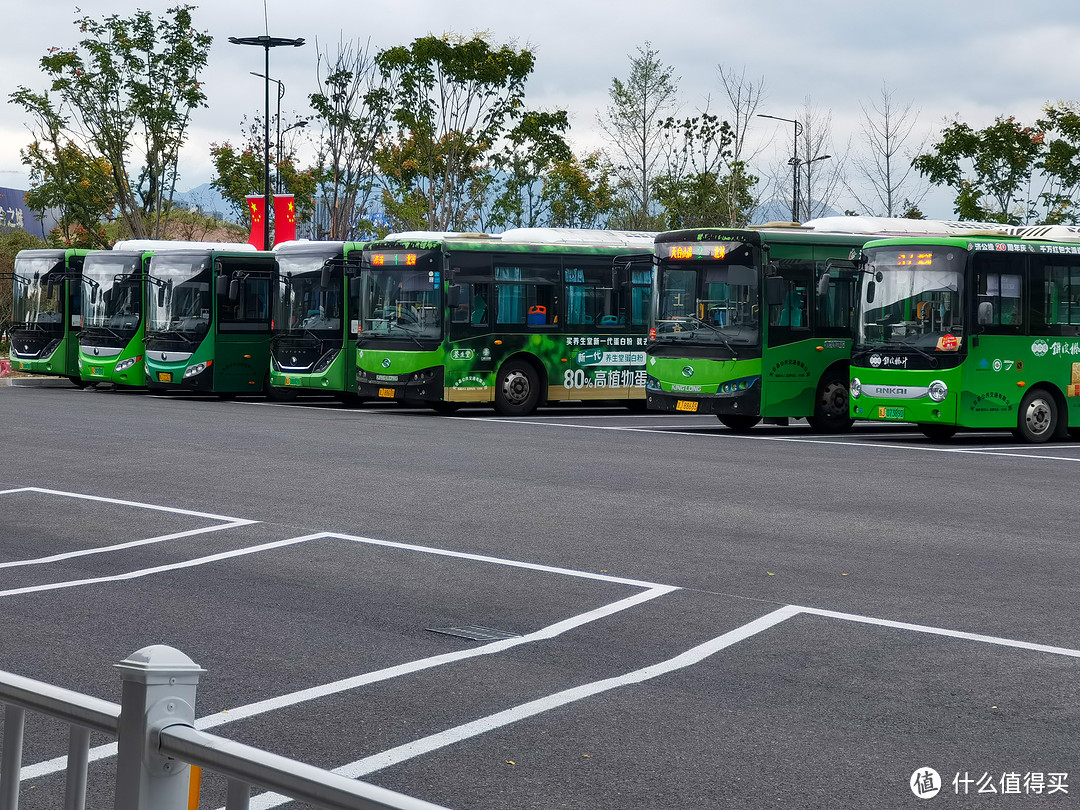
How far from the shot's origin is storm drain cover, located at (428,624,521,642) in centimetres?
755

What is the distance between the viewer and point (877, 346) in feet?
68.0

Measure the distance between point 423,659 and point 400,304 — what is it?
1887cm

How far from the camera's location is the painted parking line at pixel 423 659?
17.6 ft

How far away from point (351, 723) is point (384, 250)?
20680mm

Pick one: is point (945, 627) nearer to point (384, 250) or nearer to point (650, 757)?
point (650, 757)

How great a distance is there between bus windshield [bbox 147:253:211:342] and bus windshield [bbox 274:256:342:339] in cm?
177

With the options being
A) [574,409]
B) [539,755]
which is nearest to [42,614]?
[539,755]

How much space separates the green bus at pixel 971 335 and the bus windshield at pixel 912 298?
0.05 feet

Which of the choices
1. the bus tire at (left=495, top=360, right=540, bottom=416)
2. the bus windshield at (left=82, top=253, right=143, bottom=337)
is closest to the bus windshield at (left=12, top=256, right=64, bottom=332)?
the bus windshield at (left=82, top=253, right=143, bottom=337)

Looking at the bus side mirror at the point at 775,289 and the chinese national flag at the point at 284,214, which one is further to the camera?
the chinese national flag at the point at 284,214

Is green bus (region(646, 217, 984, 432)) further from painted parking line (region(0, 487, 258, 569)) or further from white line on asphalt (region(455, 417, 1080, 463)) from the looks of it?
painted parking line (region(0, 487, 258, 569))

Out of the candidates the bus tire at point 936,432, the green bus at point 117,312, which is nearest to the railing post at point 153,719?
the bus tire at point 936,432

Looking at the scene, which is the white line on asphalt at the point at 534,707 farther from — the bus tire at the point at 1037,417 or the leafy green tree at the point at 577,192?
the leafy green tree at the point at 577,192

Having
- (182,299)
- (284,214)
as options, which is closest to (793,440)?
(182,299)
